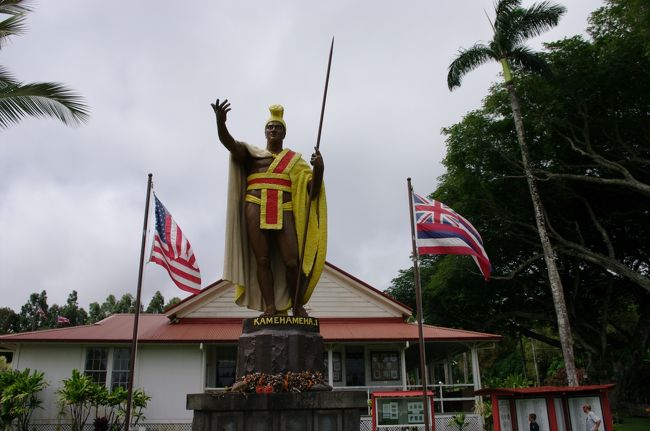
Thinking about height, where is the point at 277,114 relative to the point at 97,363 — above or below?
above

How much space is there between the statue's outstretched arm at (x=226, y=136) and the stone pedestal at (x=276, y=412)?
2830 mm

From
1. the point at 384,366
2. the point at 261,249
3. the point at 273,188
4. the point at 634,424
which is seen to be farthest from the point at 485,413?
A: the point at 273,188

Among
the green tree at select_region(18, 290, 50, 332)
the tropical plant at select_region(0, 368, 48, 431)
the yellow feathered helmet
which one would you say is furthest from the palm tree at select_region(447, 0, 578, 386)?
the green tree at select_region(18, 290, 50, 332)

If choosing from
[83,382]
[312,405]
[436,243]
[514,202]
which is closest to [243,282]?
[312,405]

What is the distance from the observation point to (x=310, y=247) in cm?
661

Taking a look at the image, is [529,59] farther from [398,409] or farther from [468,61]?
[398,409]

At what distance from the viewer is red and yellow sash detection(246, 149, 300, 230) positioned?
255 inches

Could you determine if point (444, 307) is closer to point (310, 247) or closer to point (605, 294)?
point (605, 294)

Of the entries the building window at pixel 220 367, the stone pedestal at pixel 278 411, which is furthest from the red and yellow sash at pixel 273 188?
the building window at pixel 220 367

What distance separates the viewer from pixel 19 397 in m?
15.3

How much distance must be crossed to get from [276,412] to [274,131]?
339cm

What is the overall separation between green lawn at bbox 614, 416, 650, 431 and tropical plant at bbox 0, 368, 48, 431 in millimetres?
17871

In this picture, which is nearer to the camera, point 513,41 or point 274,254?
point 274,254

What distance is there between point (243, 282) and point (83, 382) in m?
11.5
